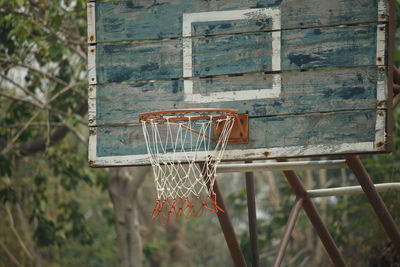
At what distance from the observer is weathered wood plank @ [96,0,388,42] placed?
3.85m

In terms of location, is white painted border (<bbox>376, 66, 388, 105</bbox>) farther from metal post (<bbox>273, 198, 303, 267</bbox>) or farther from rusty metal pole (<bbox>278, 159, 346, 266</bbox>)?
rusty metal pole (<bbox>278, 159, 346, 266</bbox>)

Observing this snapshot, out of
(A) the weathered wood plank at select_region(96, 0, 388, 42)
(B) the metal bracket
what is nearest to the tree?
(A) the weathered wood plank at select_region(96, 0, 388, 42)

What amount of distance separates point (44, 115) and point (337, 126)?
6.45 metres

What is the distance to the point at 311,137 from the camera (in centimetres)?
378

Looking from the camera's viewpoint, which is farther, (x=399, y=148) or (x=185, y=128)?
(x=399, y=148)

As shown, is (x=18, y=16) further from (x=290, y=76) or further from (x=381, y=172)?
(x=381, y=172)

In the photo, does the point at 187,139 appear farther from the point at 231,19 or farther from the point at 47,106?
the point at 47,106

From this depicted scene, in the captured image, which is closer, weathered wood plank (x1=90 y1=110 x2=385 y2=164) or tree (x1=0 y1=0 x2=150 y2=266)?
weathered wood plank (x1=90 y1=110 x2=385 y2=164)

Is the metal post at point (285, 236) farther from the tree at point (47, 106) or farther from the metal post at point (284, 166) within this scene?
the tree at point (47, 106)

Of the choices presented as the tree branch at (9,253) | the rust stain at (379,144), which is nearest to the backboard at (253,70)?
the rust stain at (379,144)

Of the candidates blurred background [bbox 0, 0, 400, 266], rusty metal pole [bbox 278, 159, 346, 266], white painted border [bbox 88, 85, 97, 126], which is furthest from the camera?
blurred background [bbox 0, 0, 400, 266]

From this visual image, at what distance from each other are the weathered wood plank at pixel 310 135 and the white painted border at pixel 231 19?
0.20 meters

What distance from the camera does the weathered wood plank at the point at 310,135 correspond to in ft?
12.3

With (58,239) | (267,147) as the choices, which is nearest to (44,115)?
(58,239)
